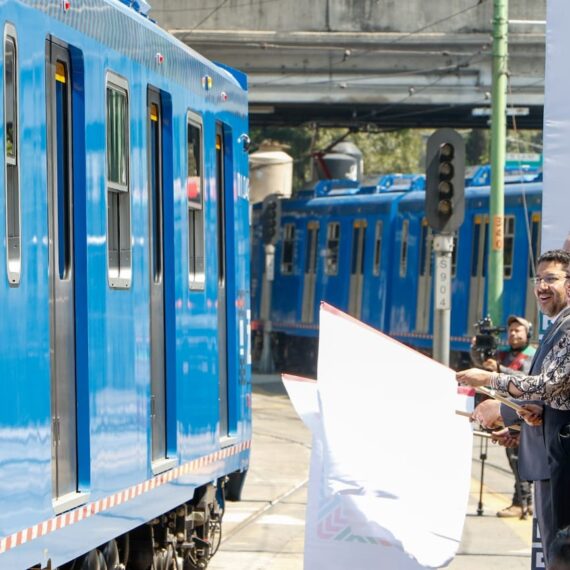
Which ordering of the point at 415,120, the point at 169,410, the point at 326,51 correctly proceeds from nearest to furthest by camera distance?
1. the point at 169,410
2. the point at 326,51
3. the point at 415,120

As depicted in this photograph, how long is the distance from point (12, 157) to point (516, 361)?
8713 mm

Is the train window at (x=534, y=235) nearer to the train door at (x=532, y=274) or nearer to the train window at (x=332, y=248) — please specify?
the train door at (x=532, y=274)

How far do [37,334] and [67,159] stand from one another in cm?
104

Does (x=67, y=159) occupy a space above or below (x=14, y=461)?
above

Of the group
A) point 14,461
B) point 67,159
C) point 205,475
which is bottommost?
point 205,475

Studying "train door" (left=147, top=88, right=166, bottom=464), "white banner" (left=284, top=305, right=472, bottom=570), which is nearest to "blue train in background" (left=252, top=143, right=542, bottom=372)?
"train door" (left=147, top=88, right=166, bottom=464)

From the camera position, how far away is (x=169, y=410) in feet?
31.1

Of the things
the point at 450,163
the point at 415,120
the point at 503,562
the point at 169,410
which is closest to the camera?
the point at 169,410

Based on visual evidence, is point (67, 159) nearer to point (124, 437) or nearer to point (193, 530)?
point (124, 437)

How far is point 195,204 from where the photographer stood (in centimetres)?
1032

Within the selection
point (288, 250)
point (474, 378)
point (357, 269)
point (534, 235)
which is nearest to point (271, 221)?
point (288, 250)

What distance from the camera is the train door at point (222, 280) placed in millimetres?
11146

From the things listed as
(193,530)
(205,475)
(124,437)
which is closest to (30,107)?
(124,437)

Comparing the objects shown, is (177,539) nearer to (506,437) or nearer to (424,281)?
(506,437)
